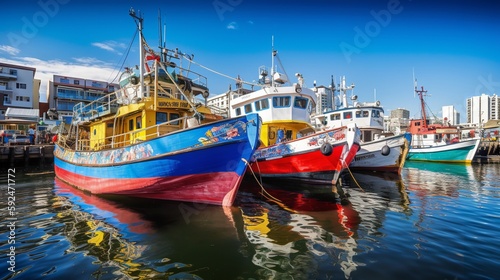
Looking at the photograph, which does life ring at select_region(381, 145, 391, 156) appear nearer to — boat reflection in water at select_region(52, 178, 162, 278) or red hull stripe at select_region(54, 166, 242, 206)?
red hull stripe at select_region(54, 166, 242, 206)

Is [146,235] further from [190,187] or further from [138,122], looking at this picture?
[138,122]

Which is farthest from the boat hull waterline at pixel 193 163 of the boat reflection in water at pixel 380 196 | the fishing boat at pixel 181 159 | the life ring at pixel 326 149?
the life ring at pixel 326 149

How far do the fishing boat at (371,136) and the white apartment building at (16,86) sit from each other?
163 feet

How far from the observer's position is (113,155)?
8.40m

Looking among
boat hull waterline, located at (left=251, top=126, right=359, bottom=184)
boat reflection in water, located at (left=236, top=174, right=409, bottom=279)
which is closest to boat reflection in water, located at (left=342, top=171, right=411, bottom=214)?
boat reflection in water, located at (left=236, top=174, right=409, bottom=279)

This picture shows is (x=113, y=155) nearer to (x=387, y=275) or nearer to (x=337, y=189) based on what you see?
(x=387, y=275)

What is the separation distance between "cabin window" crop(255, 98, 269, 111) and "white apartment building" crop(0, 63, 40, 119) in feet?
154

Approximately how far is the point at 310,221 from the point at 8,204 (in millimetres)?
10032

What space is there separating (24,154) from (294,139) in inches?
936

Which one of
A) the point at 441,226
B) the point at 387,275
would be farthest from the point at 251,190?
the point at 387,275

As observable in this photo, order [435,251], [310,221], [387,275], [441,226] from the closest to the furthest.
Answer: [387,275]
[435,251]
[441,226]
[310,221]

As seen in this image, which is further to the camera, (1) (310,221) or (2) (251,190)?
(2) (251,190)

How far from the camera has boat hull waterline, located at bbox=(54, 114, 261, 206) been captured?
22.9 ft

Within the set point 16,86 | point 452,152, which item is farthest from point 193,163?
point 16,86
